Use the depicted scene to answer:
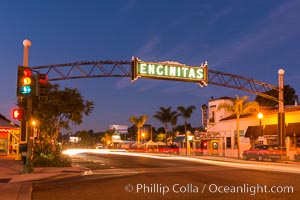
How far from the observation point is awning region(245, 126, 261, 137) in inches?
1779

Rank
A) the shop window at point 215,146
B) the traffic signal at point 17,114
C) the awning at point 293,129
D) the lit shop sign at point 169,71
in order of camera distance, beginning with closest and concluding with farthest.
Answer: the traffic signal at point 17,114 < the lit shop sign at point 169,71 < the awning at point 293,129 < the shop window at point 215,146

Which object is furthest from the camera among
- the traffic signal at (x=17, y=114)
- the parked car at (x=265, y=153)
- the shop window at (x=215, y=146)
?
the shop window at (x=215, y=146)

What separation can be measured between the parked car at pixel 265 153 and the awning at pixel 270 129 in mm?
4606

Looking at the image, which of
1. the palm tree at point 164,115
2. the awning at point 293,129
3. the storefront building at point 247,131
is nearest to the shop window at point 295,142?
the storefront building at point 247,131

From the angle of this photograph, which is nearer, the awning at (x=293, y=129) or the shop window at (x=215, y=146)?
the awning at (x=293, y=129)

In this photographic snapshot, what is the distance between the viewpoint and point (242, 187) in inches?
567

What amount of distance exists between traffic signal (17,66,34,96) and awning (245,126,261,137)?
101 ft

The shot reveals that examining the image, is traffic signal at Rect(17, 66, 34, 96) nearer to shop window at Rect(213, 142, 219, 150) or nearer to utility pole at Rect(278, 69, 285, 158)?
utility pole at Rect(278, 69, 285, 158)

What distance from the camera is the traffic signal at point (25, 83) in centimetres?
1933

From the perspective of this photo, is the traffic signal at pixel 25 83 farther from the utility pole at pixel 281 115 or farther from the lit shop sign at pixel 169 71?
the utility pole at pixel 281 115

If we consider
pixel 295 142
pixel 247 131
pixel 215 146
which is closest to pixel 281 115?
pixel 295 142

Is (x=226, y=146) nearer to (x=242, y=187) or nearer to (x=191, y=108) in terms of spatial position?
(x=191, y=108)

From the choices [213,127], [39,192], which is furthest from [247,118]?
[39,192]

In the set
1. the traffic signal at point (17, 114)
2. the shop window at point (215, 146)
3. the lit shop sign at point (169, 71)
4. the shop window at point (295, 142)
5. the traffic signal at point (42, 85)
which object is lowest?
the shop window at point (215, 146)
